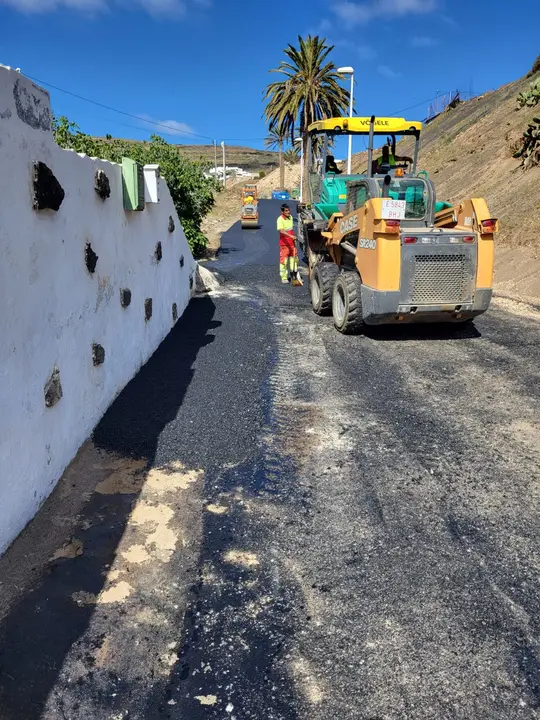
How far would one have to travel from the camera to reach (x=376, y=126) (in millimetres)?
10336

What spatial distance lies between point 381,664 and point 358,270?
6043 millimetres

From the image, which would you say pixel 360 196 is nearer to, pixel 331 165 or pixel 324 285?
pixel 324 285

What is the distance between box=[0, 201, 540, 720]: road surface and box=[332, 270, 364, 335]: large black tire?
1.98m

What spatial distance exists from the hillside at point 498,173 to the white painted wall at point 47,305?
10961mm

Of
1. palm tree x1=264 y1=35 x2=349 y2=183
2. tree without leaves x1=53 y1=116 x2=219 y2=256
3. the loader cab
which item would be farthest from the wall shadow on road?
palm tree x1=264 y1=35 x2=349 y2=183

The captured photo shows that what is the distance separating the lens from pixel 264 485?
3.97 metres

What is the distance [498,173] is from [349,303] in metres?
13.4

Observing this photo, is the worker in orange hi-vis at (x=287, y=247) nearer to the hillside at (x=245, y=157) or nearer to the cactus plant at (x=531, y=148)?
the cactus plant at (x=531, y=148)

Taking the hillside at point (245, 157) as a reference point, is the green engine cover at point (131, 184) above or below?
below

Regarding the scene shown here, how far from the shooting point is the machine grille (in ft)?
23.6

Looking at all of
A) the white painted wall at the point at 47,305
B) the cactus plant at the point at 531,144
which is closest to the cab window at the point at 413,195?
the white painted wall at the point at 47,305

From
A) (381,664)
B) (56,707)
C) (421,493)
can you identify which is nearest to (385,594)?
(381,664)

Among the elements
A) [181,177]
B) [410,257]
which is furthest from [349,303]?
[181,177]

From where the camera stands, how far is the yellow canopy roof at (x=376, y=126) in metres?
10.2
